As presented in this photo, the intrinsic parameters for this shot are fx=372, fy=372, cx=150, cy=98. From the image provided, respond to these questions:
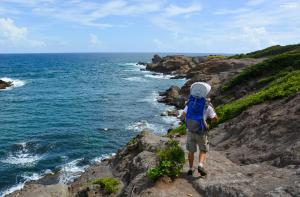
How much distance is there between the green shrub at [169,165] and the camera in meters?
11.2

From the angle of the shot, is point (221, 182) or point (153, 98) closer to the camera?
point (221, 182)

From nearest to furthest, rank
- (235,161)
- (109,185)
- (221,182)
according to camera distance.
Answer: (221,182) < (109,185) < (235,161)

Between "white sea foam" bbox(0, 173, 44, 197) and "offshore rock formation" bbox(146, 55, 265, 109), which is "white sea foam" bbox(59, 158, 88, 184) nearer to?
"white sea foam" bbox(0, 173, 44, 197)

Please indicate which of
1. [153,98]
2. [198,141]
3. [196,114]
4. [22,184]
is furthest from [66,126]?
[196,114]

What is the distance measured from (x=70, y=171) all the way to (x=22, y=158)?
5.63 metres

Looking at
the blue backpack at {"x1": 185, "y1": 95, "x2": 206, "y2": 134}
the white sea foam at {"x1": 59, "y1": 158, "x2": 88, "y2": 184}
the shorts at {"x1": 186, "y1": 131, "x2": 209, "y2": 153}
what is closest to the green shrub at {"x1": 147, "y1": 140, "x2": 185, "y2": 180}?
the shorts at {"x1": 186, "y1": 131, "x2": 209, "y2": 153}

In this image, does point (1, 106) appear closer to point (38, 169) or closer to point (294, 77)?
point (38, 169)

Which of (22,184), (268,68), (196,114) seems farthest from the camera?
(268,68)

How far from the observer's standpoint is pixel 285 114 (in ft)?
56.1

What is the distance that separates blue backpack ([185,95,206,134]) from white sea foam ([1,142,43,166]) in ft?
74.1

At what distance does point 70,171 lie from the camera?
29.0 meters

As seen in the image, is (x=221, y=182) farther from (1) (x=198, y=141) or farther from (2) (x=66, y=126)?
(2) (x=66, y=126)

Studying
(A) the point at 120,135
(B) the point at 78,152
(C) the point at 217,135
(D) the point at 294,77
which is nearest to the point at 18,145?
(B) the point at 78,152

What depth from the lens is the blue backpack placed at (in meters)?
11.4
